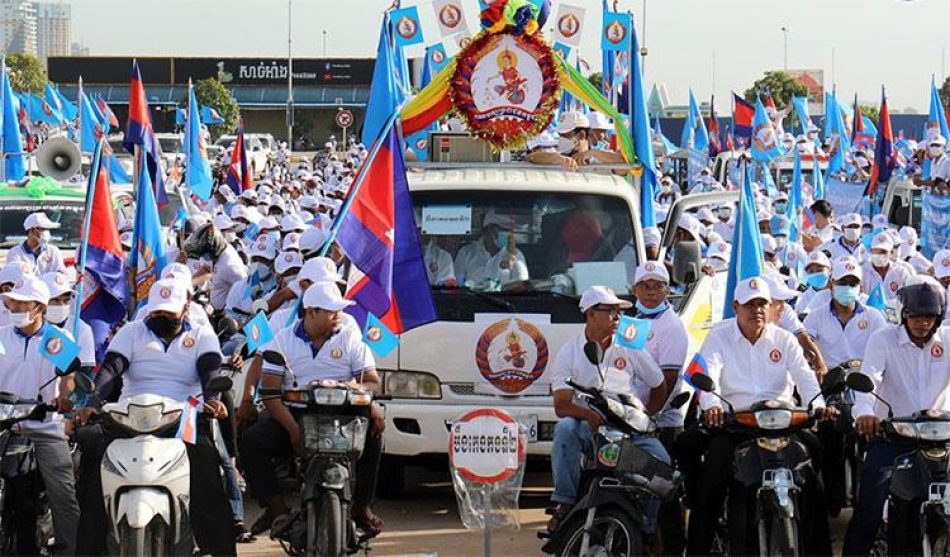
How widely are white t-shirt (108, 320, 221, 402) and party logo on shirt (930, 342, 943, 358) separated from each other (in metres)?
3.42

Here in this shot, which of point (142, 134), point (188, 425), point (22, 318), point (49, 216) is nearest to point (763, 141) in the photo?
point (49, 216)

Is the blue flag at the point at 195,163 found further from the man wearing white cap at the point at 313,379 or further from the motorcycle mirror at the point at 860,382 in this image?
the motorcycle mirror at the point at 860,382

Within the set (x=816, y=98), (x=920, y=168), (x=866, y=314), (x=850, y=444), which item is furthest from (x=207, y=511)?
(x=816, y=98)

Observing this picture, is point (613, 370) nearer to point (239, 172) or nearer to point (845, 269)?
point (845, 269)

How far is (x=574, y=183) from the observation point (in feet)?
36.9

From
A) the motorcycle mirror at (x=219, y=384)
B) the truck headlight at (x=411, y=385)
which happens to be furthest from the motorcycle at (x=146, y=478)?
the truck headlight at (x=411, y=385)

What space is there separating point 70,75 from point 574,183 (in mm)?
88059

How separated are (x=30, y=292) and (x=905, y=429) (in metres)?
4.36

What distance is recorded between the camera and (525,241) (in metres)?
11.0

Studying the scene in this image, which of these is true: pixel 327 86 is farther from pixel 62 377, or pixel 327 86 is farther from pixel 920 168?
pixel 62 377

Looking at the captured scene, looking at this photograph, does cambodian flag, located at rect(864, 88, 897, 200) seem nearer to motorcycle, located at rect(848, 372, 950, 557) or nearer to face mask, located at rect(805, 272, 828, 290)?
face mask, located at rect(805, 272, 828, 290)

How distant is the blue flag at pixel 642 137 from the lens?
1401cm

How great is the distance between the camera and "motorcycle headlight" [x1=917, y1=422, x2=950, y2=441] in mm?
7516

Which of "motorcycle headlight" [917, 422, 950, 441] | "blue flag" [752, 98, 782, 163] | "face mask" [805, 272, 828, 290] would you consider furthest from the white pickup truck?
"blue flag" [752, 98, 782, 163]
